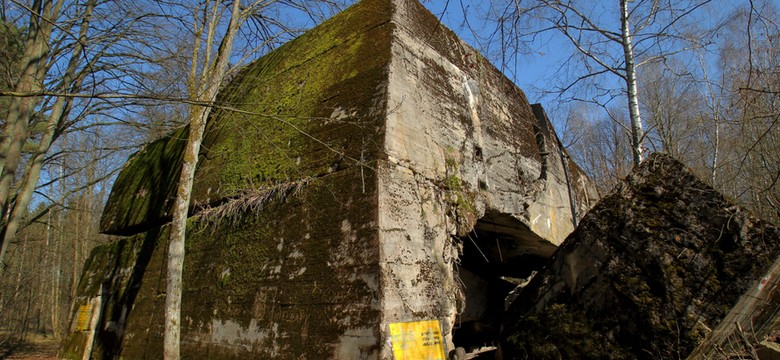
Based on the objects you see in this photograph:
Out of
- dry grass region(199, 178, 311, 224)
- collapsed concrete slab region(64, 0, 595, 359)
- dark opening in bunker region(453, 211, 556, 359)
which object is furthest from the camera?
dark opening in bunker region(453, 211, 556, 359)

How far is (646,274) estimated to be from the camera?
10.8 ft

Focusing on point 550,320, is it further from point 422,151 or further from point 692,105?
point 692,105

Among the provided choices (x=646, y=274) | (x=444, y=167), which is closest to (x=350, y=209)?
(x=444, y=167)

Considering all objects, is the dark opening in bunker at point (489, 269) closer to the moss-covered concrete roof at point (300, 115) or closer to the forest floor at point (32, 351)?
the moss-covered concrete roof at point (300, 115)

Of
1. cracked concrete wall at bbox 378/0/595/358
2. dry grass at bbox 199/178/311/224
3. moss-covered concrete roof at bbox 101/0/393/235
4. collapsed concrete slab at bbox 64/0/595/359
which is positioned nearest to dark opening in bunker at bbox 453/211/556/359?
collapsed concrete slab at bbox 64/0/595/359

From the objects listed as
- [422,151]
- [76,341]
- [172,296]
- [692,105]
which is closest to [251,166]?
[172,296]

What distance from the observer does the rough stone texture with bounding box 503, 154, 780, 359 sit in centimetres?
303

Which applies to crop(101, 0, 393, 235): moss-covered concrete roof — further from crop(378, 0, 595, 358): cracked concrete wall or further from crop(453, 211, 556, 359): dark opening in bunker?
crop(453, 211, 556, 359): dark opening in bunker

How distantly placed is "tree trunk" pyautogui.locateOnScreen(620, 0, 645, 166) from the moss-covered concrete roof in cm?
417

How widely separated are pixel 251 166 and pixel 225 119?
4.59 feet

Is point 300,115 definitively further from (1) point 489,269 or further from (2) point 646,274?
(2) point 646,274

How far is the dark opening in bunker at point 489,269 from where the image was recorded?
5.26 meters

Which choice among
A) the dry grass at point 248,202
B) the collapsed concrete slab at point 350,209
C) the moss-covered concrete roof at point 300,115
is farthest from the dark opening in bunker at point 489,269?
the dry grass at point 248,202

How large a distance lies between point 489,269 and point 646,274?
2.73 metres
